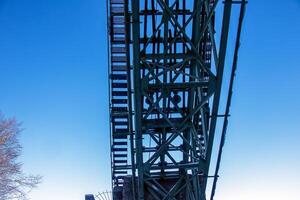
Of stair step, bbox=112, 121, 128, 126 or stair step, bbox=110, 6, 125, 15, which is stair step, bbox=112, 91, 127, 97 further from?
stair step, bbox=110, 6, 125, 15

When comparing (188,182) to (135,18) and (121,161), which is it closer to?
(121,161)

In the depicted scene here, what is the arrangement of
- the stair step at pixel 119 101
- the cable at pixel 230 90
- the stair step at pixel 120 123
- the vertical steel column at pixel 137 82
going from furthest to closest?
the stair step at pixel 120 123 < the stair step at pixel 119 101 < the vertical steel column at pixel 137 82 < the cable at pixel 230 90

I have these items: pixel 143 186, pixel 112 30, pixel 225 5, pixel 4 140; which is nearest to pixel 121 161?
pixel 143 186

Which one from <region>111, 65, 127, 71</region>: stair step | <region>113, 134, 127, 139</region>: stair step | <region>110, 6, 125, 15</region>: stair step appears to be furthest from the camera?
<region>113, 134, 127, 139</region>: stair step

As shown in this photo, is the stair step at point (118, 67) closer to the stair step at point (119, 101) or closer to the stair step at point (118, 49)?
the stair step at point (118, 49)

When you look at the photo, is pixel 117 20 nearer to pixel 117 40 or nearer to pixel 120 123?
pixel 117 40

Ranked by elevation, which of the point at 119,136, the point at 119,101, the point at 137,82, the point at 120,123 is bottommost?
the point at 119,136

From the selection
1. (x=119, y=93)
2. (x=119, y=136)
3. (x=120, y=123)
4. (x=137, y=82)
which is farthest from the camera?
(x=119, y=136)

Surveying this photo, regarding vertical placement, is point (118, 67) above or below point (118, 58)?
below

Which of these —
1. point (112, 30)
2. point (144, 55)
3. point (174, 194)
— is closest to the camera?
point (144, 55)

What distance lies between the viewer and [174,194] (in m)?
12.2

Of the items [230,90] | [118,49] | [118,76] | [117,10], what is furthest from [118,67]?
[230,90]

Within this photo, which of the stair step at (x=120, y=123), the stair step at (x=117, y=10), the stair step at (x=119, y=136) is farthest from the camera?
the stair step at (x=119, y=136)

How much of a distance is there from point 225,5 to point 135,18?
2.16m
